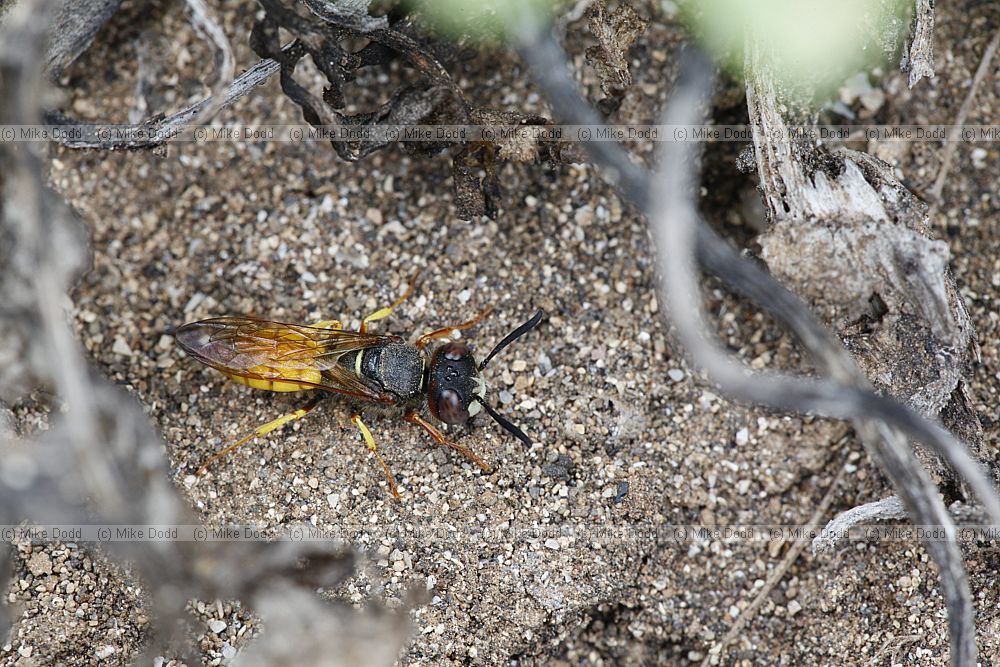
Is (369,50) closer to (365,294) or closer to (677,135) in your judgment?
(365,294)

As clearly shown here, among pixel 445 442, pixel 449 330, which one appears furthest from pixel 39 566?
pixel 449 330

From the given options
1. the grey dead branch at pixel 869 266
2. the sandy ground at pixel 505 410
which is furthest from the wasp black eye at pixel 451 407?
the grey dead branch at pixel 869 266

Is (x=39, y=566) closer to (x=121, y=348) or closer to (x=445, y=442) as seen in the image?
(x=121, y=348)

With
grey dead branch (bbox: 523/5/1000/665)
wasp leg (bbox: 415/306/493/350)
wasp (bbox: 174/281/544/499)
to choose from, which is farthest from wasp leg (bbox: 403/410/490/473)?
grey dead branch (bbox: 523/5/1000/665)

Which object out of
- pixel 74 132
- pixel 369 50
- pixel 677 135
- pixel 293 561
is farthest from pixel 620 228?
pixel 74 132

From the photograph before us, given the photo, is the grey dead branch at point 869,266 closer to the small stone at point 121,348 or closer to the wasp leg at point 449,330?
the wasp leg at point 449,330
